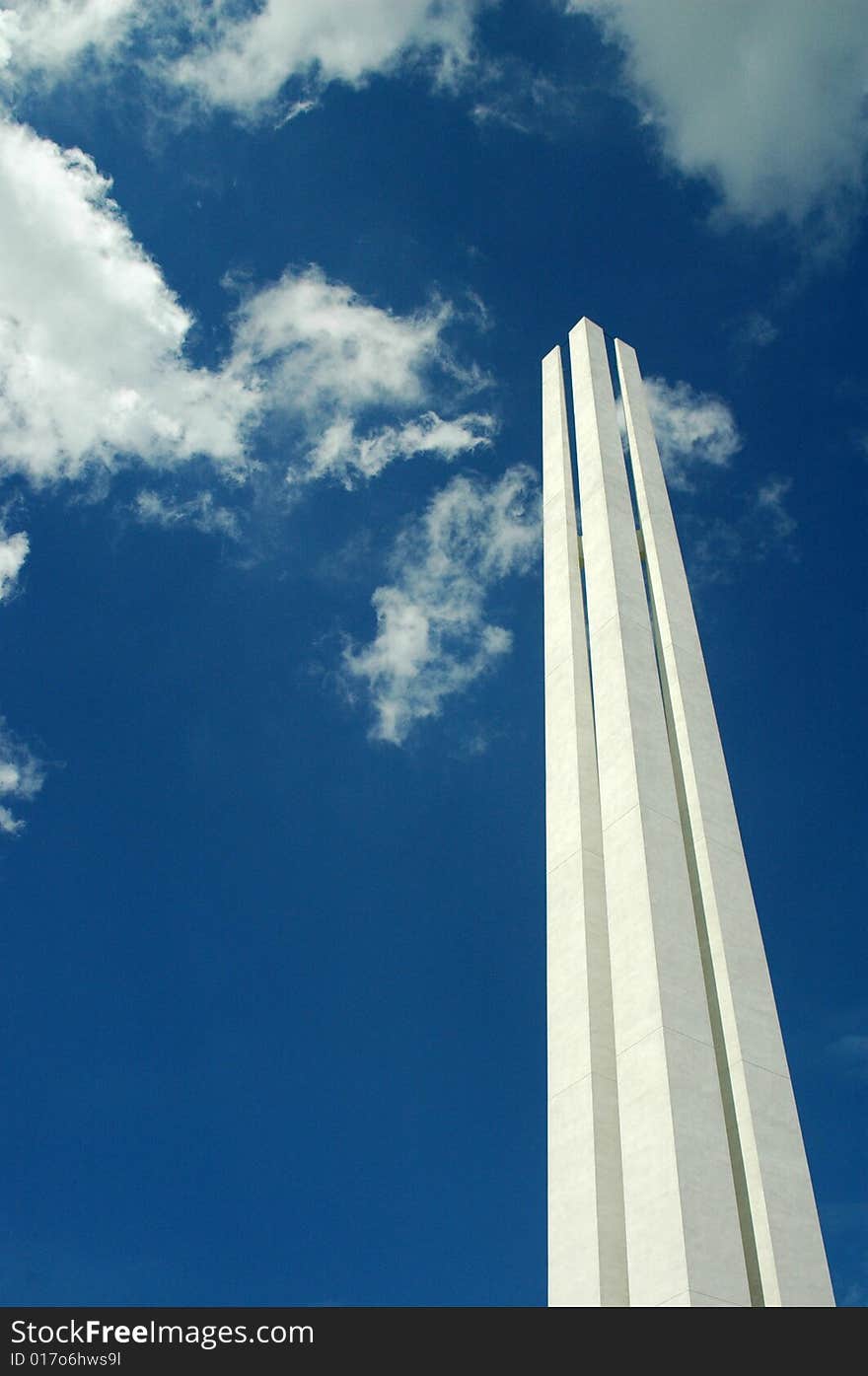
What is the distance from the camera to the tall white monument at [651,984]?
18.2m

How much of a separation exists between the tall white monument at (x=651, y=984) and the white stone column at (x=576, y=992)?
42mm

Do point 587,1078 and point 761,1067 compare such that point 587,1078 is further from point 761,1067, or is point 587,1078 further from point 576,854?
point 576,854

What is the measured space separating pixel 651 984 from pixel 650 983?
0.16 ft

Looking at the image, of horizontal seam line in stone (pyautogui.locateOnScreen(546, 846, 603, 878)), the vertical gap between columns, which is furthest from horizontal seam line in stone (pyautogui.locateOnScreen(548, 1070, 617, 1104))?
horizontal seam line in stone (pyautogui.locateOnScreen(546, 846, 603, 878))

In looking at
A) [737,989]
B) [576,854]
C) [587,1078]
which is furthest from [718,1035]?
[576,854]

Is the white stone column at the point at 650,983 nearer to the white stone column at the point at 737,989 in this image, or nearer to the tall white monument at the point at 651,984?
the tall white monument at the point at 651,984

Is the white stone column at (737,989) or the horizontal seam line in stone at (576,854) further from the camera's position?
the horizontal seam line in stone at (576,854)

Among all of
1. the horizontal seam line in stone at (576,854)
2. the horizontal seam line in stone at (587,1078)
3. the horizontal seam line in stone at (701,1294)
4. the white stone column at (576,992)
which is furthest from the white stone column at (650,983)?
the horizontal seam line in stone at (587,1078)

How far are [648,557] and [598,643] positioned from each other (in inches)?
134

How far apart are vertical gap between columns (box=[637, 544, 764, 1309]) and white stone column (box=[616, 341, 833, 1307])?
0.03m

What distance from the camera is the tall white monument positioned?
59.6ft

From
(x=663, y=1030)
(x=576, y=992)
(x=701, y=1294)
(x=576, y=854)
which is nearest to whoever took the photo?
(x=701, y=1294)

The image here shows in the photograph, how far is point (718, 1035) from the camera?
21.0 m
